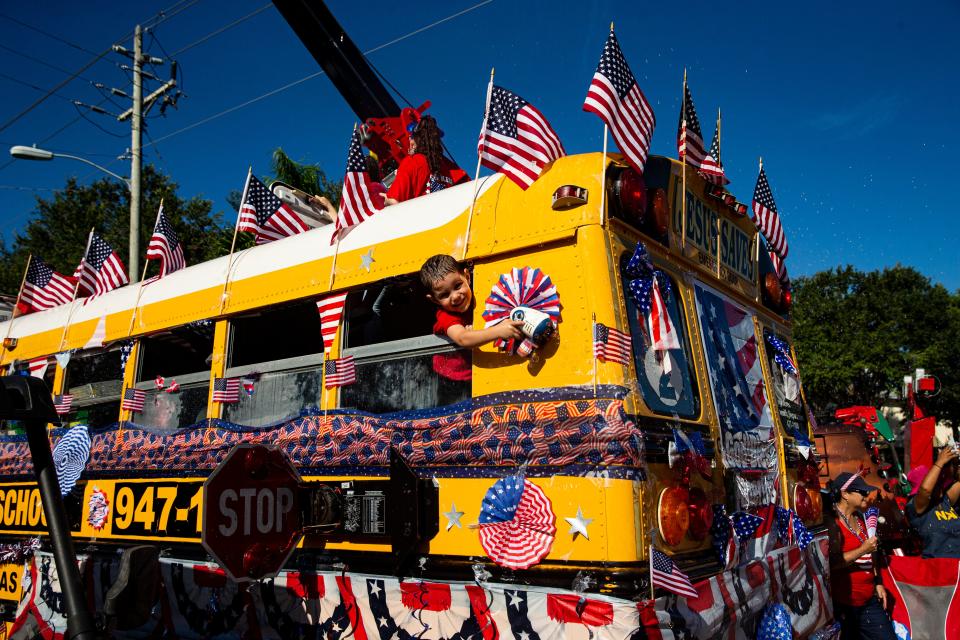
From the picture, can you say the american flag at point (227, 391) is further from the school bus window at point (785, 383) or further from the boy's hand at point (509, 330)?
the school bus window at point (785, 383)

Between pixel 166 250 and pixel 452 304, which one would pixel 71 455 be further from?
pixel 452 304

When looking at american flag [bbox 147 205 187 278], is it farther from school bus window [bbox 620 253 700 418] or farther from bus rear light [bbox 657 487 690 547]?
bus rear light [bbox 657 487 690 547]

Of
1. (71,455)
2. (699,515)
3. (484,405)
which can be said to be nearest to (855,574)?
(699,515)

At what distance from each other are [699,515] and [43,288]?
6.64 meters

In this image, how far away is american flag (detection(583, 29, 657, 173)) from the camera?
3293 millimetres

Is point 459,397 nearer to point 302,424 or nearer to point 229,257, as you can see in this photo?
point 302,424

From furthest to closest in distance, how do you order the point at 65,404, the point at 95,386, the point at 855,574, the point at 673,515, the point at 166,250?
1. the point at 166,250
2. the point at 65,404
3. the point at 95,386
4. the point at 855,574
5. the point at 673,515

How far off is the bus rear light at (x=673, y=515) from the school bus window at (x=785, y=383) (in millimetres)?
2025

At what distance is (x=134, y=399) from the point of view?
477cm

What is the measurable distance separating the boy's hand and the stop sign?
104 centimetres

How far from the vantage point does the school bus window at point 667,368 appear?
3092 mm

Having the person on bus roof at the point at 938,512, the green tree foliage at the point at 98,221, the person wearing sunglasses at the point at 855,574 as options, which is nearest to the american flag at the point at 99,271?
the person wearing sunglasses at the point at 855,574

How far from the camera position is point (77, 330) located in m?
5.55

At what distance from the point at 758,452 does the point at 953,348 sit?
1332 inches
